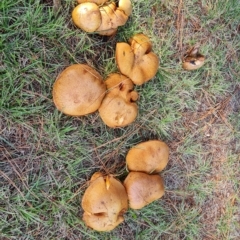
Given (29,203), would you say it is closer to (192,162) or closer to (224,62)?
(192,162)

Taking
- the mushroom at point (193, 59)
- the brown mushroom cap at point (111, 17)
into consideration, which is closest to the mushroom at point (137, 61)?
the brown mushroom cap at point (111, 17)

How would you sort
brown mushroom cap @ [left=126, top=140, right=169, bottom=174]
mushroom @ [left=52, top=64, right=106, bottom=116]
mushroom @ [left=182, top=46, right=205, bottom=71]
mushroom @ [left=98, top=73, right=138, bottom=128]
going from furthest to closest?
mushroom @ [left=182, top=46, right=205, bottom=71]
brown mushroom cap @ [left=126, top=140, right=169, bottom=174]
mushroom @ [left=98, top=73, right=138, bottom=128]
mushroom @ [left=52, top=64, right=106, bottom=116]

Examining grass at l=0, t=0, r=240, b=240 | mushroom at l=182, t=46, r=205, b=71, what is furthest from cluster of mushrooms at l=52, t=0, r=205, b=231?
mushroom at l=182, t=46, r=205, b=71

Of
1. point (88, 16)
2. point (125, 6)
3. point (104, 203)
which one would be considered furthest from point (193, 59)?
point (104, 203)

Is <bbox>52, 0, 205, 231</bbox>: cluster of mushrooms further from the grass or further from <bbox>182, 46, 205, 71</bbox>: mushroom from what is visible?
<bbox>182, 46, 205, 71</bbox>: mushroom

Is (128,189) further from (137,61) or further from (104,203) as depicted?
(137,61)

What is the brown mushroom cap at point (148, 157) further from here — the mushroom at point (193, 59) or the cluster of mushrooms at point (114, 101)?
the mushroom at point (193, 59)
